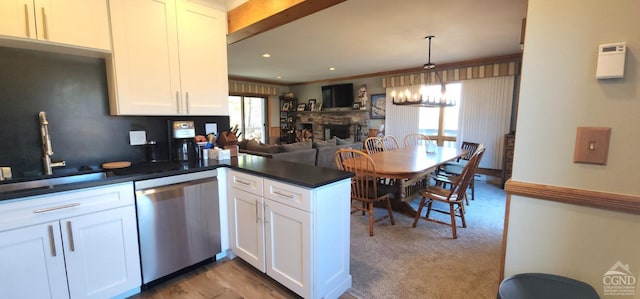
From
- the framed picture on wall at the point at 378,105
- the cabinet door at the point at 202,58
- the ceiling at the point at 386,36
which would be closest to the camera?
the cabinet door at the point at 202,58

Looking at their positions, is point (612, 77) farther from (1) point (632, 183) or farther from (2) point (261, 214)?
(2) point (261, 214)

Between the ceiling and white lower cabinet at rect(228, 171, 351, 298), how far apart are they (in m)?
1.92

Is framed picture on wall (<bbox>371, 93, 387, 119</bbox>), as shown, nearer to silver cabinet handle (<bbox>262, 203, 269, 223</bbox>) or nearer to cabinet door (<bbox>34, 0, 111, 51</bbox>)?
silver cabinet handle (<bbox>262, 203, 269, 223</bbox>)

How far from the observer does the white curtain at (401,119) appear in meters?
6.09

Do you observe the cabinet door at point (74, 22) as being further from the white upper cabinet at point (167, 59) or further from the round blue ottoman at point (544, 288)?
→ the round blue ottoman at point (544, 288)

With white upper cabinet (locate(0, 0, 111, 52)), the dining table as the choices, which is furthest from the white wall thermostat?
white upper cabinet (locate(0, 0, 111, 52))

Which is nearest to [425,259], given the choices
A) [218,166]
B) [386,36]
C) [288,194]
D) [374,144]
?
[288,194]

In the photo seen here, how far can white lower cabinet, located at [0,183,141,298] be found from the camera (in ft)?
4.66

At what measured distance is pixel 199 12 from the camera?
89.6 inches

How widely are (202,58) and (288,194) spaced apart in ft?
4.92

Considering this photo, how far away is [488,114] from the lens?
16.9 feet

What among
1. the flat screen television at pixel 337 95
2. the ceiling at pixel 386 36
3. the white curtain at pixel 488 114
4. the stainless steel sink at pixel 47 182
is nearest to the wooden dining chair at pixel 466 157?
the white curtain at pixel 488 114

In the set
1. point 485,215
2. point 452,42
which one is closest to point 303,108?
point 452,42

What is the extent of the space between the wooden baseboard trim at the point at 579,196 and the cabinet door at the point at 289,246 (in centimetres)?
104
